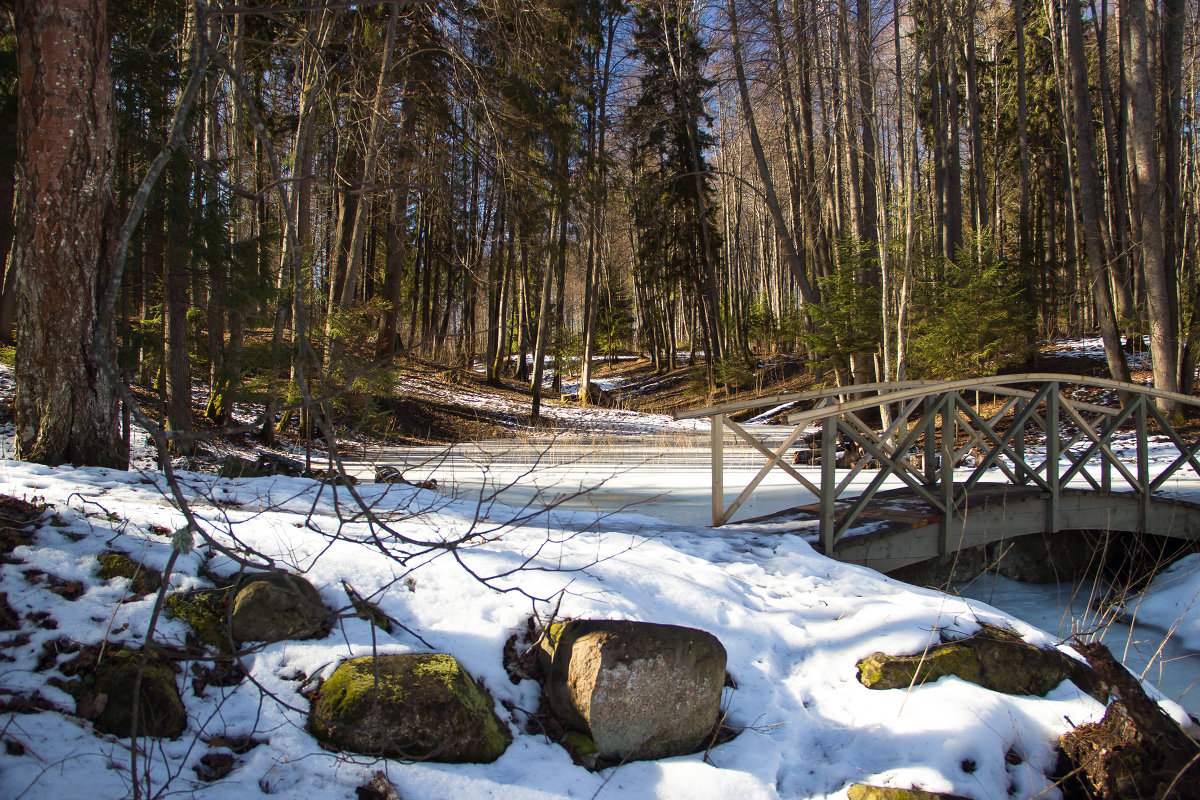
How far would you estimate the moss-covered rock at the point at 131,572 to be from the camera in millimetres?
3260

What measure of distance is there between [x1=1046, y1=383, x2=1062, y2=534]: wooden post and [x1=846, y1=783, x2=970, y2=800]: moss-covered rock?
442 cm

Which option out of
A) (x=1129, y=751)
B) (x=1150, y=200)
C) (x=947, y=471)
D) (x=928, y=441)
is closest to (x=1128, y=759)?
(x=1129, y=751)

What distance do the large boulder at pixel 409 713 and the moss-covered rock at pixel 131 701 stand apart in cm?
52

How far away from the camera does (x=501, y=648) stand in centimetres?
353

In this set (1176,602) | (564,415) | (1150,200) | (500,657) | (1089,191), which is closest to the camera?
(500,657)

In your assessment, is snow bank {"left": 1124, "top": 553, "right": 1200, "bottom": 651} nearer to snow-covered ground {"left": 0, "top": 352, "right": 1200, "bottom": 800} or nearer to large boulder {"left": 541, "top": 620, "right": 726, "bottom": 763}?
snow-covered ground {"left": 0, "top": 352, "right": 1200, "bottom": 800}

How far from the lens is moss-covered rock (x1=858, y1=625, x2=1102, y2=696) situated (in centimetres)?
374

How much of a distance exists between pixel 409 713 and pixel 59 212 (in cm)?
440

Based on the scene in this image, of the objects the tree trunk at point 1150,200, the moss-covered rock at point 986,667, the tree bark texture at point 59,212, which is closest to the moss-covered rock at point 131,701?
the tree bark texture at point 59,212

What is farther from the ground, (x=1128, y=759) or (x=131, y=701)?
(x=131, y=701)

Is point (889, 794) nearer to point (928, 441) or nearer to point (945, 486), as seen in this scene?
point (945, 486)

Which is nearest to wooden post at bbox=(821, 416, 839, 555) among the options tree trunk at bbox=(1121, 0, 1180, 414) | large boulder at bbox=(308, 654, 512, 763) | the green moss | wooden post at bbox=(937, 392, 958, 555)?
wooden post at bbox=(937, 392, 958, 555)

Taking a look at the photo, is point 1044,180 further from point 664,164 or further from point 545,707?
point 545,707

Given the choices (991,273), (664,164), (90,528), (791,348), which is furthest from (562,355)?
(90,528)
